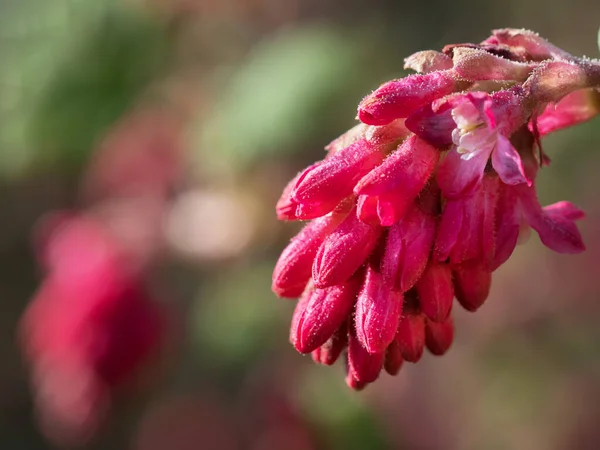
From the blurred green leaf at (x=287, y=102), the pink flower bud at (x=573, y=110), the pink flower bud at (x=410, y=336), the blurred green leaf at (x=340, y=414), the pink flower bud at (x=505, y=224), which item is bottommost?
the blurred green leaf at (x=340, y=414)

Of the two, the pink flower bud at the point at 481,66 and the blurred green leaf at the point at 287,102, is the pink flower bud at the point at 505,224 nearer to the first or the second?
the pink flower bud at the point at 481,66

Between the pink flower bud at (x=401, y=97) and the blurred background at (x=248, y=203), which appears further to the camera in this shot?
the blurred background at (x=248, y=203)

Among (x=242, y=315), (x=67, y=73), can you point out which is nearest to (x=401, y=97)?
(x=242, y=315)

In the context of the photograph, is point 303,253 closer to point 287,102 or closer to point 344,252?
point 344,252

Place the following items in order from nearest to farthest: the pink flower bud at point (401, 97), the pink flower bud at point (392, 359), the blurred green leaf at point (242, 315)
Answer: the pink flower bud at point (401, 97) < the pink flower bud at point (392, 359) < the blurred green leaf at point (242, 315)

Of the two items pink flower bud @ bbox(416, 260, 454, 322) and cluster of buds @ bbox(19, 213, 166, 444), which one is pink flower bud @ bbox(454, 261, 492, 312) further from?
cluster of buds @ bbox(19, 213, 166, 444)

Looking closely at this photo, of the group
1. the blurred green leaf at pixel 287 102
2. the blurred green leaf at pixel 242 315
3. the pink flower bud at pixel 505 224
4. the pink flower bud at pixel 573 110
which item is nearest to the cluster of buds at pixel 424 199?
the pink flower bud at pixel 505 224
